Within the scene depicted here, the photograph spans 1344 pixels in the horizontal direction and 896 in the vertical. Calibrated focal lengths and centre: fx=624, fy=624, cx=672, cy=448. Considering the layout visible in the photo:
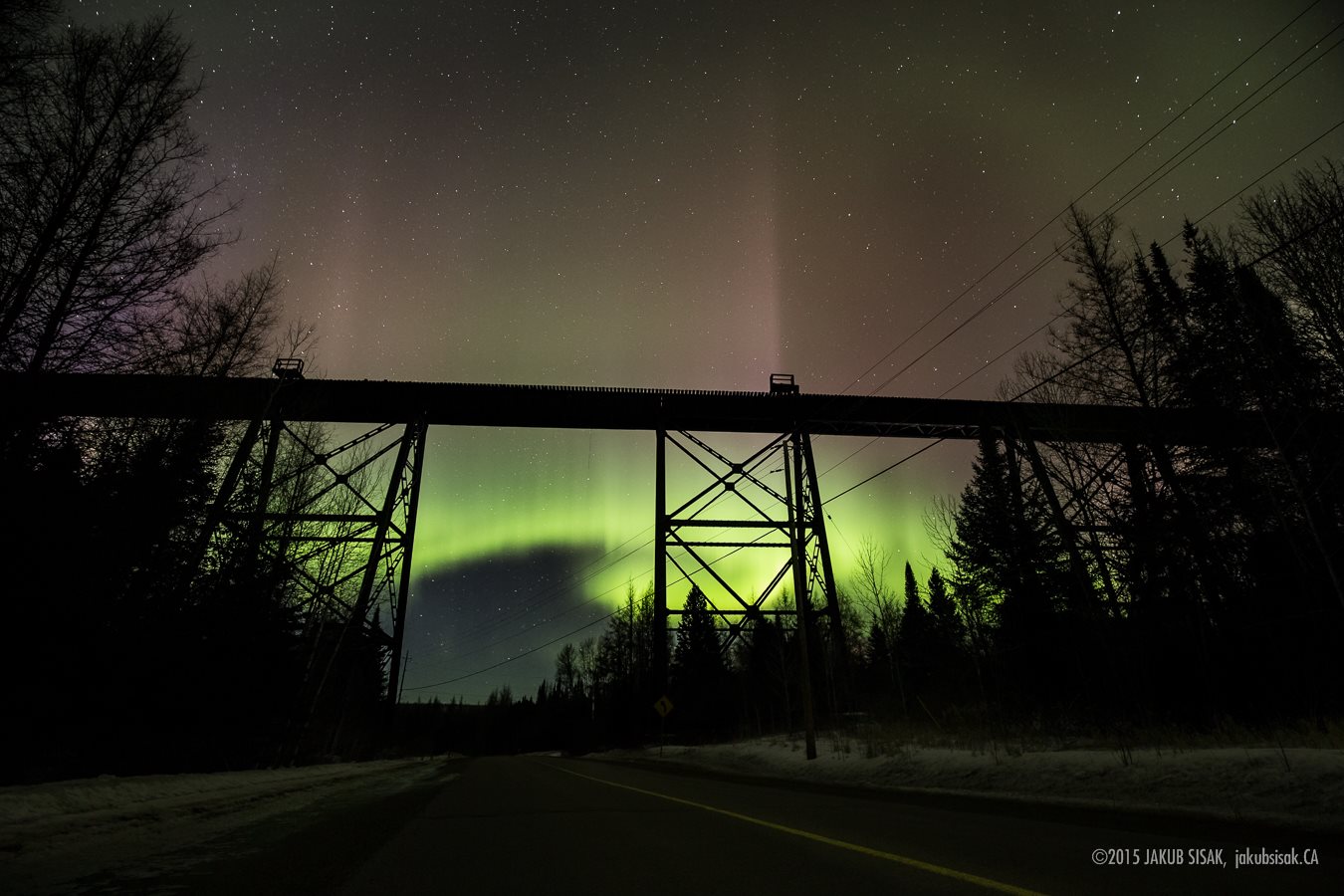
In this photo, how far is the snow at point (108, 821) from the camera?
12.3ft

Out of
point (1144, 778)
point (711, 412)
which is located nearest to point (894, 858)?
point (1144, 778)

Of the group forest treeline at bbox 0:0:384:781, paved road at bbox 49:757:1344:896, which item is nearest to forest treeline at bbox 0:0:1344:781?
forest treeline at bbox 0:0:384:781

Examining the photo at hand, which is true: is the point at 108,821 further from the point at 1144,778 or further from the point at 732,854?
the point at 1144,778

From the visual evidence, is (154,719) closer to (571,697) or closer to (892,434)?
(892,434)

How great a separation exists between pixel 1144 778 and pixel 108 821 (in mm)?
10779

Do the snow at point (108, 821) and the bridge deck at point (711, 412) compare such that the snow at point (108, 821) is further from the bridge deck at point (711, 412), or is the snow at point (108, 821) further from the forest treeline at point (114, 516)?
the bridge deck at point (711, 412)

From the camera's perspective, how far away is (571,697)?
8412cm

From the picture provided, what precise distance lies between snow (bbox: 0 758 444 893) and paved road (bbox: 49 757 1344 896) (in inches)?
14.8

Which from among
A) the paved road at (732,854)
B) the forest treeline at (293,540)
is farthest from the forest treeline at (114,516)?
the paved road at (732,854)

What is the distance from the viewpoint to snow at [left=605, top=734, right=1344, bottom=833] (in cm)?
583

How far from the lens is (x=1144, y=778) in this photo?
24.7ft

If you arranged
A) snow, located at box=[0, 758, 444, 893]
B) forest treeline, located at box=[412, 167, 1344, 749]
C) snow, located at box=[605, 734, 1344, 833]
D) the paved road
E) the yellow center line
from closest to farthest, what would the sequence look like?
the yellow center line
the paved road
snow, located at box=[0, 758, 444, 893]
snow, located at box=[605, 734, 1344, 833]
forest treeline, located at box=[412, 167, 1344, 749]

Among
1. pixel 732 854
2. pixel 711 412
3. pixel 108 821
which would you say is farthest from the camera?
pixel 711 412

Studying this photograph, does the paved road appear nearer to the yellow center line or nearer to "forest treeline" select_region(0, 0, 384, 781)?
the yellow center line
